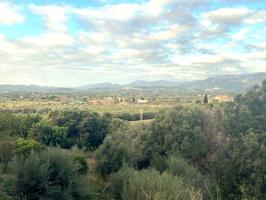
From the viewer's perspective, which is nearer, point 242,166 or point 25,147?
point 242,166

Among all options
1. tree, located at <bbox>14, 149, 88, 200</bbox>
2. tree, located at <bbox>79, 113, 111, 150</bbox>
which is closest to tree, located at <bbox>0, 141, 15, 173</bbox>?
tree, located at <bbox>14, 149, 88, 200</bbox>

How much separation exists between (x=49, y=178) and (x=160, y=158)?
13.2m

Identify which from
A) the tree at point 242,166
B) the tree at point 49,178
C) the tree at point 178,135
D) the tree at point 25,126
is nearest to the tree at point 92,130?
the tree at point 25,126

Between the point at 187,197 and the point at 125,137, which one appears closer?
the point at 187,197

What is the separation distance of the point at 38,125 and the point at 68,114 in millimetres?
7888

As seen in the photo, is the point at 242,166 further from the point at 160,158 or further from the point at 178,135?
the point at 178,135

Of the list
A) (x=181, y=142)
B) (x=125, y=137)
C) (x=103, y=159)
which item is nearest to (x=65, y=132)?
(x=125, y=137)

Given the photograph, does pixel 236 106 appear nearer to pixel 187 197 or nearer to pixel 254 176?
pixel 254 176

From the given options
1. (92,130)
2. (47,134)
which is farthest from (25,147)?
(92,130)

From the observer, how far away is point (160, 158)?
33.3m

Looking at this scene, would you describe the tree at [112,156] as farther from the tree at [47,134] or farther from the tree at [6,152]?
the tree at [47,134]

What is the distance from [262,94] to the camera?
112 feet

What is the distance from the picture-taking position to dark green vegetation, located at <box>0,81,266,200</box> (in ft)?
71.8

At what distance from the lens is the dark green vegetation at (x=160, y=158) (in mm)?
21875
